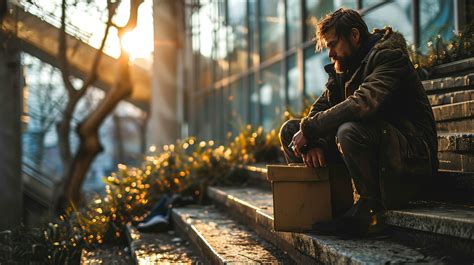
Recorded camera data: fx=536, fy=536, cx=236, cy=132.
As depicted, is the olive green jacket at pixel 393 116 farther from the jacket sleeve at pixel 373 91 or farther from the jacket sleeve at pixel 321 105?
the jacket sleeve at pixel 321 105

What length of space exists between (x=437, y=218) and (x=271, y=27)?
8.92 m

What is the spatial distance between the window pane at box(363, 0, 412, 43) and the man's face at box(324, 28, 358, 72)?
331 cm

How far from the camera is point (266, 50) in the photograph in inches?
451

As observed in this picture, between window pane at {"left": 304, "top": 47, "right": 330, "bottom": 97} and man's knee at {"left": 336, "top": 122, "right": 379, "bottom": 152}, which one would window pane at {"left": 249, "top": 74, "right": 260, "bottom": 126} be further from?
man's knee at {"left": 336, "top": 122, "right": 379, "bottom": 152}

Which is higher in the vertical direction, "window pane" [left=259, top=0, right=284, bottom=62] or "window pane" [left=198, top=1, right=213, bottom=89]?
"window pane" [left=198, top=1, right=213, bottom=89]

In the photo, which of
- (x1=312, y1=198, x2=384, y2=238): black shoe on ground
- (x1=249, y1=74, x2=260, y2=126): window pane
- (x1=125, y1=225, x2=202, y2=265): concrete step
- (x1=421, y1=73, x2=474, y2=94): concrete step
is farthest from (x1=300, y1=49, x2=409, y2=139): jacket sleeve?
(x1=249, y1=74, x2=260, y2=126): window pane

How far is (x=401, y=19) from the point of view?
668cm

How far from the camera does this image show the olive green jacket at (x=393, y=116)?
2.97 metres

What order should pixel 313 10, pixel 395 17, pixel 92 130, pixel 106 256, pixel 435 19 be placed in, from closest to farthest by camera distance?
pixel 106 256, pixel 435 19, pixel 395 17, pixel 313 10, pixel 92 130

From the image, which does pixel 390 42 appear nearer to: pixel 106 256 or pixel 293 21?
pixel 106 256

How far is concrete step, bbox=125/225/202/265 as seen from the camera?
4.57 meters

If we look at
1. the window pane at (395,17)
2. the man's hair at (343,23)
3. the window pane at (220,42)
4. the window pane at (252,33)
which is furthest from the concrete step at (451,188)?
the window pane at (220,42)

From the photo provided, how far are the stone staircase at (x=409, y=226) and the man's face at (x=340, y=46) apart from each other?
0.94m

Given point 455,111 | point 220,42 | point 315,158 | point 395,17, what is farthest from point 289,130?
point 220,42
